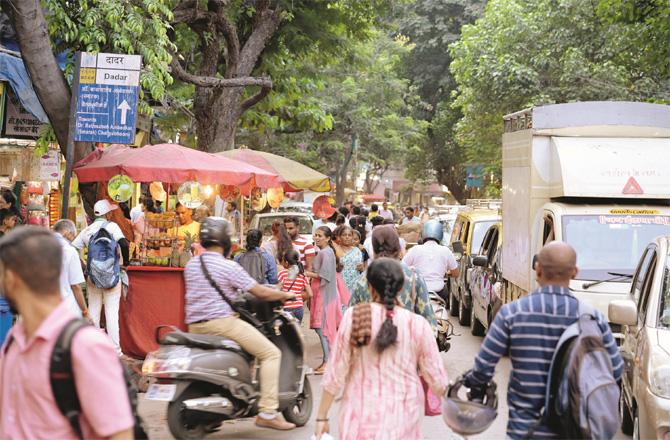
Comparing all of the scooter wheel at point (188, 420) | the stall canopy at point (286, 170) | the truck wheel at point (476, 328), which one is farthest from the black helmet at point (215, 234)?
the stall canopy at point (286, 170)

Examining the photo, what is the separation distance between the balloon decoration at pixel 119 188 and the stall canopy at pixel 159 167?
0.10m

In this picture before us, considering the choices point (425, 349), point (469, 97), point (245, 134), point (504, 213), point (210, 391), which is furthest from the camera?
point (245, 134)

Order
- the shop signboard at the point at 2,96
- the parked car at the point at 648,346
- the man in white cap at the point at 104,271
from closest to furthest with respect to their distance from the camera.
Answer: the parked car at the point at 648,346
the man in white cap at the point at 104,271
the shop signboard at the point at 2,96

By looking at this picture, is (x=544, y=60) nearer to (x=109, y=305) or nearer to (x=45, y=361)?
(x=109, y=305)

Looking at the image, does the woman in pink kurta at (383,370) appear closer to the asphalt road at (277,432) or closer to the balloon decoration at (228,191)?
the asphalt road at (277,432)

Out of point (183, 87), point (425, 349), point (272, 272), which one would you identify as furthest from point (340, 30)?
point (425, 349)

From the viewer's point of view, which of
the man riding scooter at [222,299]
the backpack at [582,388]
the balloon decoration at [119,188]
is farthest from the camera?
the balloon decoration at [119,188]

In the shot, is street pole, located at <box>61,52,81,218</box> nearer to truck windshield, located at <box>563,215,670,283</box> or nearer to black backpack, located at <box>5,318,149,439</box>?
truck windshield, located at <box>563,215,670,283</box>

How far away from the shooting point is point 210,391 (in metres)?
7.98

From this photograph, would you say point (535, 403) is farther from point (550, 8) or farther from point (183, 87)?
point (550, 8)

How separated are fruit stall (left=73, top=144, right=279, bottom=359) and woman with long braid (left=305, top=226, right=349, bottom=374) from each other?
4.85 feet

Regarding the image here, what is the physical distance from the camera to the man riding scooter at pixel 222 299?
7852 mm

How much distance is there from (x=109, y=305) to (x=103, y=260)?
0.50 m

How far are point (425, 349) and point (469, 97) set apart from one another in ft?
90.5
